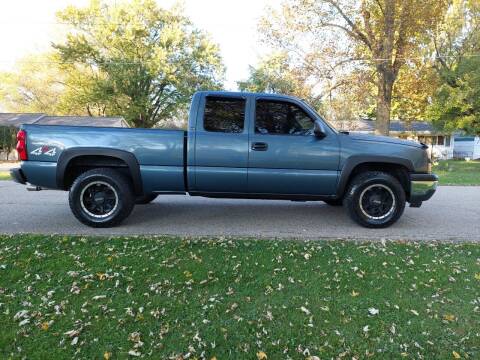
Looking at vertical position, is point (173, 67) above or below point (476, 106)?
above

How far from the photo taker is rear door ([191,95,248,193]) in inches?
203

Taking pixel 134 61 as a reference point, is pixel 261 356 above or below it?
below

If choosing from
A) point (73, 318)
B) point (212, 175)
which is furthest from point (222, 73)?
→ point (73, 318)

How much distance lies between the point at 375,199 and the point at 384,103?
49.5ft

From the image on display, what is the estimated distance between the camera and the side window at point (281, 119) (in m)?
5.30

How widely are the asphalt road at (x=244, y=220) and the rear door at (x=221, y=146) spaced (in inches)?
27.9

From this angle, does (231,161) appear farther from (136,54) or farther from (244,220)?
(136,54)

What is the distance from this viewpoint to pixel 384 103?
18.8 metres

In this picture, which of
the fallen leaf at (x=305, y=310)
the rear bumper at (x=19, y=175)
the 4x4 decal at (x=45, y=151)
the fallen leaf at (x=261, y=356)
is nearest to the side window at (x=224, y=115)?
the 4x4 decal at (x=45, y=151)

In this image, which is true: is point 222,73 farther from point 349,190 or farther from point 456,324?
point 456,324

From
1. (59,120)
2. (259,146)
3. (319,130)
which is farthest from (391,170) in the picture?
(59,120)

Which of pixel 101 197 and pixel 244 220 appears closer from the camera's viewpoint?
pixel 101 197

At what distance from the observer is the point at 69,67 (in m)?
37.4

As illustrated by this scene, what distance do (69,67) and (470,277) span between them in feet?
136
